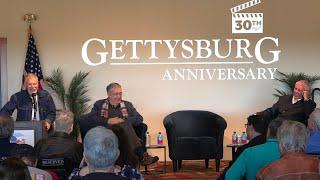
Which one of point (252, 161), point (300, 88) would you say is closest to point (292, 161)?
point (252, 161)

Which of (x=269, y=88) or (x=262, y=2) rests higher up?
(x=262, y=2)

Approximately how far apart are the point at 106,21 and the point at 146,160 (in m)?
2.73

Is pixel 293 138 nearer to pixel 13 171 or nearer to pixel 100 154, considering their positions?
pixel 100 154

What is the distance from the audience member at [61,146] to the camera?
4387 mm

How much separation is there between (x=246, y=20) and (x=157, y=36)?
5.07ft

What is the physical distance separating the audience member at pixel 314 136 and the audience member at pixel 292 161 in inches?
40.7

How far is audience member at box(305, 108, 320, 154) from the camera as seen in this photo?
4684mm

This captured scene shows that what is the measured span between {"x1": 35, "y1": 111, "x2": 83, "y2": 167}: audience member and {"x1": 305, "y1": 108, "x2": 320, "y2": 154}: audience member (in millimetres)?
1851

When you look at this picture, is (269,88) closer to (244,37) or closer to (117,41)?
(244,37)

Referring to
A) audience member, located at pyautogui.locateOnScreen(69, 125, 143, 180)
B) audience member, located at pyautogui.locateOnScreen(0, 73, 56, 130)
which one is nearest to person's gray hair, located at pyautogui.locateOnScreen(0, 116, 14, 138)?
audience member, located at pyautogui.locateOnScreen(69, 125, 143, 180)

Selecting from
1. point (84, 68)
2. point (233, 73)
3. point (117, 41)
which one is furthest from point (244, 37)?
point (84, 68)

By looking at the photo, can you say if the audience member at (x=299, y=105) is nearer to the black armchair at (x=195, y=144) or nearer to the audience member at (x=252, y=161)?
the black armchair at (x=195, y=144)

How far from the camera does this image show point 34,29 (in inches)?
373

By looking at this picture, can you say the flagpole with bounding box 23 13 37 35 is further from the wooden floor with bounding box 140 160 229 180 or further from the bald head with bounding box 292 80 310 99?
the bald head with bounding box 292 80 310 99
